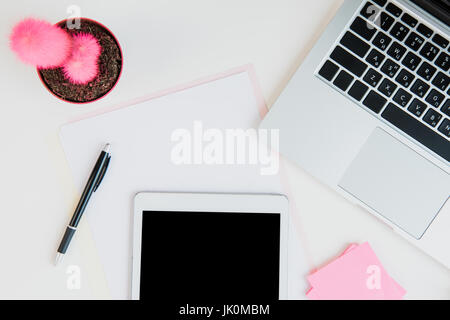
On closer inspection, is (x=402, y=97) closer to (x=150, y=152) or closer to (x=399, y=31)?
(x=399, y=31)

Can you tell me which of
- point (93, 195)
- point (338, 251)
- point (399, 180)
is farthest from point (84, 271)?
point (399, 180)

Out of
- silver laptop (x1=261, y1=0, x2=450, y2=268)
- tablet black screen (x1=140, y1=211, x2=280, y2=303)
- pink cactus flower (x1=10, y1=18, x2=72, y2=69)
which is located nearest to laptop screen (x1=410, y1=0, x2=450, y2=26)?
silver laptop (x1=261, y1=0, x2=450, y2=268)

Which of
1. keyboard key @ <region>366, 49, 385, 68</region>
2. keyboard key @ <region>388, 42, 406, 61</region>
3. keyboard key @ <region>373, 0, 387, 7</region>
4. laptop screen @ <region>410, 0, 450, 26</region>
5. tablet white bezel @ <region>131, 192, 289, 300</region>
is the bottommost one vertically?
tablet white bezel @ <region>131, 192, 289, 300</region>

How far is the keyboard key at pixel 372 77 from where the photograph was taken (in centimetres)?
61

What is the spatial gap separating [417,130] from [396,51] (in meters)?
0.12

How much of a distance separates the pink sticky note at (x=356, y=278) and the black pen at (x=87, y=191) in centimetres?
37

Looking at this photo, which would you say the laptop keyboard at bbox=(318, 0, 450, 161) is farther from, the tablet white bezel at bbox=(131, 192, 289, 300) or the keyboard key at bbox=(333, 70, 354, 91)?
the tablet white bezel at bbox=(131, 192, 289, 300)

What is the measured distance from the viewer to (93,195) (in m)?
0.68

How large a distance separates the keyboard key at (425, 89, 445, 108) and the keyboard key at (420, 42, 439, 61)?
0.05 m

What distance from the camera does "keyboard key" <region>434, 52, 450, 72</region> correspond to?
606 mm

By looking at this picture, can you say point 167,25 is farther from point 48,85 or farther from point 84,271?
point 84,271

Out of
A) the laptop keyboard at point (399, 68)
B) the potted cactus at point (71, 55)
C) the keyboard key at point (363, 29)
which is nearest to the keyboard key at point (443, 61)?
the laptop keyboard at point (399, 68)

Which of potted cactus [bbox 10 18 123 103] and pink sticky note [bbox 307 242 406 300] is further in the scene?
pink sticky note [bbox 307 242 406 300]

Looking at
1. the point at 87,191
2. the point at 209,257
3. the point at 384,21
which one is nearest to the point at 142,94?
the point at 87,191
